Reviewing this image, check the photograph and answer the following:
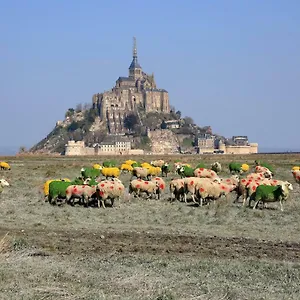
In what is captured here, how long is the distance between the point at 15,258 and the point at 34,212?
7.31 metres

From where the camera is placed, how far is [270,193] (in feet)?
61.1

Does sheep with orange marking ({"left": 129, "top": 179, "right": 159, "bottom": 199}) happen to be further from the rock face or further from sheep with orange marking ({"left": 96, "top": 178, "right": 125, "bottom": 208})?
the rock face

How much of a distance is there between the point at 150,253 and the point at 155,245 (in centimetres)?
84

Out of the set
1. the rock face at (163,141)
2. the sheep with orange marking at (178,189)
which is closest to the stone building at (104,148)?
the rock face at (163,141)

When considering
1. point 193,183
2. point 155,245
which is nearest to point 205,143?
point 193,183

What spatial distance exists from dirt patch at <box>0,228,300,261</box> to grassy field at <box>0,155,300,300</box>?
0.07ft

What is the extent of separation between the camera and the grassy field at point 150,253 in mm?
8555

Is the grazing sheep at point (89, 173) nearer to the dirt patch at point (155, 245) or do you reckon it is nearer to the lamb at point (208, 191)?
the lamb at point (208, 191)

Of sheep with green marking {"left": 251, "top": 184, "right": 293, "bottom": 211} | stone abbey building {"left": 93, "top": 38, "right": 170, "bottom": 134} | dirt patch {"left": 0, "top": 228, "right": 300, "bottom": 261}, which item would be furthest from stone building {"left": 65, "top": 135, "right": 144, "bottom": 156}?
dirt patch {"left": 0, "top": 228, "right": 300, "bottom": 261}

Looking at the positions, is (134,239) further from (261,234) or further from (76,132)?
(76,132)

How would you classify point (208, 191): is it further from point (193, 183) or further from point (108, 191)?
point (108, 191)

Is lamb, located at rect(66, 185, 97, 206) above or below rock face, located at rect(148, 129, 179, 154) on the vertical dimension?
below

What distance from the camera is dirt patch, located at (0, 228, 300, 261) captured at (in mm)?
11203

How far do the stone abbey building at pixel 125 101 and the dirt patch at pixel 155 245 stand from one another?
15943 centimetres
